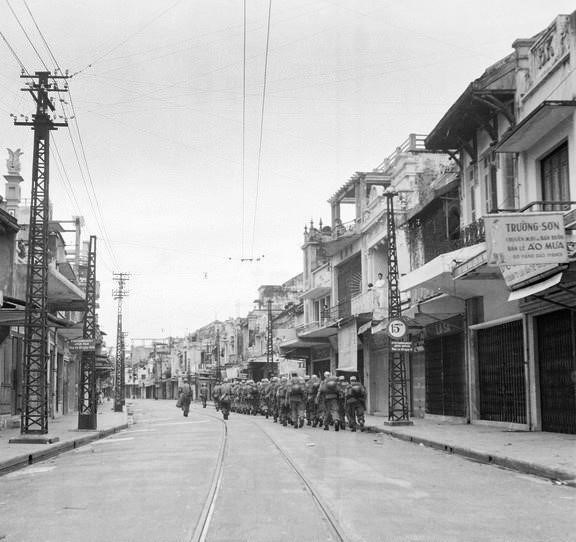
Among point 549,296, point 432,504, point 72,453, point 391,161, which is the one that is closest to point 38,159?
point 72,453

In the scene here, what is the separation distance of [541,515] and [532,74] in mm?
14171

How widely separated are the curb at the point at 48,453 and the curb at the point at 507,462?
8.46m

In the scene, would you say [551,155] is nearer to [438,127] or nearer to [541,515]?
[438,127]

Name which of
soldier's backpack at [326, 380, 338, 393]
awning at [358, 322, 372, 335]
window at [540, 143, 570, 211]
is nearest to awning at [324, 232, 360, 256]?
awning at [358, 322, 372, 335]

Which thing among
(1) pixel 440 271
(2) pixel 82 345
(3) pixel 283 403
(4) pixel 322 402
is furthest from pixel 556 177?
(2) pixel 82 345

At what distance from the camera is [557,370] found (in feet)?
61.0

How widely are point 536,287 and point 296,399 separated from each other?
11.9 metres

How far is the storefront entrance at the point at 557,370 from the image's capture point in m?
17.9

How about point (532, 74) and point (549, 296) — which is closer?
point (549, 296)

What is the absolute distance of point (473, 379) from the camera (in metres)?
23.8

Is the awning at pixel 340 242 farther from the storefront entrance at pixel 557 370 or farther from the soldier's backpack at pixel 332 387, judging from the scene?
the storefront entrance at pixel 557 370

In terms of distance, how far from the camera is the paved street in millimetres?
7418

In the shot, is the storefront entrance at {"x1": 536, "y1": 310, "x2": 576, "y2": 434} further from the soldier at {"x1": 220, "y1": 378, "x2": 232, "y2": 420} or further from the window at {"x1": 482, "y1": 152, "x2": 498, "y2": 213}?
the soldier at {"x1": 220, "y1": 378, "x2": 232, "y2": 420}

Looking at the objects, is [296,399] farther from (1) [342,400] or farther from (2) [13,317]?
(2) [13,317]
